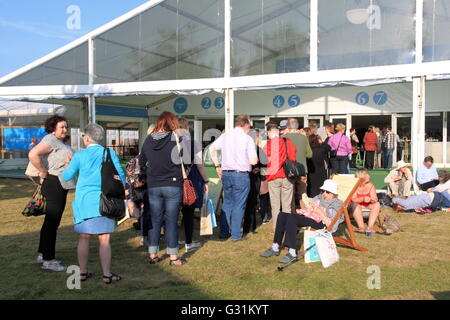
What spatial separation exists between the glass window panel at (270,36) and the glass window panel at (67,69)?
169 inches

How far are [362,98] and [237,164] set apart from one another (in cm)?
1185

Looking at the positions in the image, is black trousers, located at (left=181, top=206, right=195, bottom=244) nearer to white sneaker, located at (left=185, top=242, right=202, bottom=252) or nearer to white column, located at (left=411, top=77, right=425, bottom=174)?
white sneaker, located at (left=185, top=242, right=202, bottom=252)

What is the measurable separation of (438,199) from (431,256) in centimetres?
330

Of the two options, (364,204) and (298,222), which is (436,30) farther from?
(298,222)

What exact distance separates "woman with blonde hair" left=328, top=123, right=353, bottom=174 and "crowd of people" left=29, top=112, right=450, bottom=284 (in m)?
1.41

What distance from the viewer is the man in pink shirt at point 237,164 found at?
5.30 metres

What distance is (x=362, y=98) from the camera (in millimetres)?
15656

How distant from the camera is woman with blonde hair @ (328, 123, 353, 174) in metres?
8.35

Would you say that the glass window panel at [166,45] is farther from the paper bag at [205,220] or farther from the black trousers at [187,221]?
the black trousers at [187,221]

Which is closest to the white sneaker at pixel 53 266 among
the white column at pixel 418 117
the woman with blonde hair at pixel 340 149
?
the woman with blonde hair at pixel 340 149

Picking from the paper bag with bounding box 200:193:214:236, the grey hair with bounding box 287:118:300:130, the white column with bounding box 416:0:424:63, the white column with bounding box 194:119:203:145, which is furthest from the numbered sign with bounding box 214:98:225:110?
the paper bag with bounding box 200:193:214:236

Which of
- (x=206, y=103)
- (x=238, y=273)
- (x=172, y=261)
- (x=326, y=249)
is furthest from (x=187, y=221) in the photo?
(x=206, y=103)

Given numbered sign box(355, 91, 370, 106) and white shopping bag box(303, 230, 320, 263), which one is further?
numbered sign box(355, 91, 370, 106)

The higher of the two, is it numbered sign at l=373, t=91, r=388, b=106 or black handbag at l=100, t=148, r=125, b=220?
numbered sign at l=373, t=91, r=388, b=106
